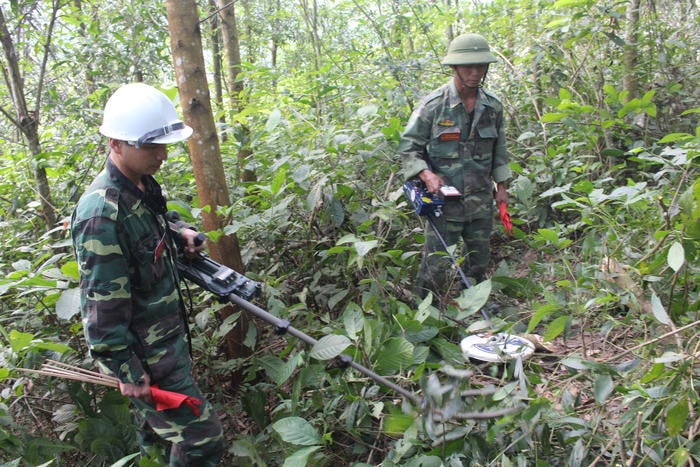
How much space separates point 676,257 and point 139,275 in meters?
2.30

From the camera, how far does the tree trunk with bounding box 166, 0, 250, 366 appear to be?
3.00m

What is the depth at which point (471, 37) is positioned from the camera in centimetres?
379

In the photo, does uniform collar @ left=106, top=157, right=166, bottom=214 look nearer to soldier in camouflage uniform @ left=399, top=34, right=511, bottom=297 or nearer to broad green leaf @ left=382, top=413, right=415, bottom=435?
broad green leaf @ left=382, top=413, right=415, bottom=435

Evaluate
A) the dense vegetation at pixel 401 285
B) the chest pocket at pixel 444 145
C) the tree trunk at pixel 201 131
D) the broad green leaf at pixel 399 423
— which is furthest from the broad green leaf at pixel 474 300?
the chest pocket at pixel 444 145

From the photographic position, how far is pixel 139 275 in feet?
7.66

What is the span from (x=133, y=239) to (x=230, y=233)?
0.82 m

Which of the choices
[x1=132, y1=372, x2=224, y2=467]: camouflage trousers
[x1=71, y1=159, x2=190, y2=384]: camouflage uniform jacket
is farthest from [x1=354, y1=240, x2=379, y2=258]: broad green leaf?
[x1=132, y1=372, x2=224, y2=467]: camouflage trousers

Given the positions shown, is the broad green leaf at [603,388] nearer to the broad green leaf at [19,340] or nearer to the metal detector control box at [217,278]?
the metal detector control box at [217,278]

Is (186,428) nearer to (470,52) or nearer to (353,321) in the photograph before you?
(353,321)

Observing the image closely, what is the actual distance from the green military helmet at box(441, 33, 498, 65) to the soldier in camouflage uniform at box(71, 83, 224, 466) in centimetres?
220

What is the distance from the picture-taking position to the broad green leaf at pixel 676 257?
2.11 m

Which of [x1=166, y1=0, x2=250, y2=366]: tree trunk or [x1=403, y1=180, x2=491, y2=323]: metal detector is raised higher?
[x1=166, y1=0, x2=250, y2=366]: tree trunk

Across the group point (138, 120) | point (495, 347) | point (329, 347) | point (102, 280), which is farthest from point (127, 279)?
point (495, 347)

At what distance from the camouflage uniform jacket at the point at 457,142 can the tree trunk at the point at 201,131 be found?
1462 mm
